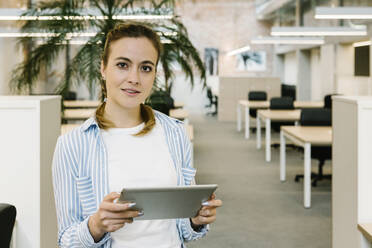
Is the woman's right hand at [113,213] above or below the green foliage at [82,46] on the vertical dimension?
below

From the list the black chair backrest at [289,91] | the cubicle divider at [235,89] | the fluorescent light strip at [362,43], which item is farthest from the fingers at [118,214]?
the black chair backrest at [289,91]

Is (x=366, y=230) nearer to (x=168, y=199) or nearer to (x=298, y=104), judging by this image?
(x=168, y=199)

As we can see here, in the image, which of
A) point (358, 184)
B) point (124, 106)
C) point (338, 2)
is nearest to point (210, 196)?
point (124, 106)

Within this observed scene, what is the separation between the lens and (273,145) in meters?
11.5

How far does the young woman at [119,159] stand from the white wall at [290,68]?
63.5 feet

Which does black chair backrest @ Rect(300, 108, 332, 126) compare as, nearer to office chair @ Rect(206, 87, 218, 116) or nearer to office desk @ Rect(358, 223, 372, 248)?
office desk @ Rect(358, 223, 372, 248)

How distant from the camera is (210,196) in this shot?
170cm

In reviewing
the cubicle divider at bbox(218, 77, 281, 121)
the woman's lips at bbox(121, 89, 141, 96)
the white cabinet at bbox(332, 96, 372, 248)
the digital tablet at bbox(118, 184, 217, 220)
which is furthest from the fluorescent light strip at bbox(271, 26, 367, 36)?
the digital tablet at bbox(118, 184, 217, 220)

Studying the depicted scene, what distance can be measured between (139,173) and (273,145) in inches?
391

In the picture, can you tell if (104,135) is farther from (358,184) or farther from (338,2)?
(338,2)

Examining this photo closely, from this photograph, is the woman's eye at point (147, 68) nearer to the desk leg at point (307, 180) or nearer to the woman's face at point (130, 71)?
the woman's face at point (130, 71)

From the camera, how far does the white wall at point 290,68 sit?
20812 millimetres

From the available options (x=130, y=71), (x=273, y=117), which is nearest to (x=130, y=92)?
(x=130, y=71)

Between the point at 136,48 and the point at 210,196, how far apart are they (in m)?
0.55
